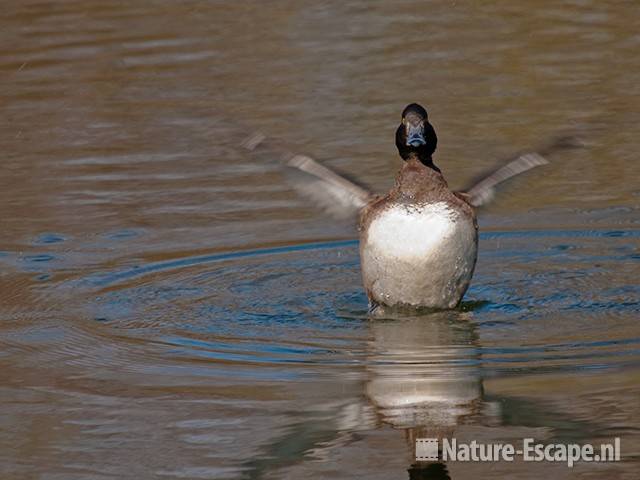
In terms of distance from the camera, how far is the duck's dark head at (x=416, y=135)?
9.17 metres

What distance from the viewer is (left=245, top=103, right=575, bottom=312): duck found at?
887cm

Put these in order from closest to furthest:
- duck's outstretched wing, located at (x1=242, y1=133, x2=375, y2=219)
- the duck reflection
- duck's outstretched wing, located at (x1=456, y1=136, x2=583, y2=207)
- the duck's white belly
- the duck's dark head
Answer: the duck reflection < the duck's white belly < the duck's dark head < duck's outstretched wing, located at (x1=456, y1=136, x2=583, y2=207) < duck's outstretched wing, located at (x1=242, y1=133, x2=375, y2=219)

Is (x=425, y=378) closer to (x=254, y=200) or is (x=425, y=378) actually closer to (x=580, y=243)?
(x=580, y=243)

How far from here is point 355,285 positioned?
10133 millimetres

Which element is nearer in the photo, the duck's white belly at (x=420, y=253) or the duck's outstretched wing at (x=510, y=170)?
the duck's white belly at (x=420, y=253)

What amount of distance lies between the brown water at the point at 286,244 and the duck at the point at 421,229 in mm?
191

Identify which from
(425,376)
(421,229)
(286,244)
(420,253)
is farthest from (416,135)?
(286,244)

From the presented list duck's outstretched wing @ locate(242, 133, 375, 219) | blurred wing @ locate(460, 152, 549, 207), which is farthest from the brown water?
blurred wing @ locate(460, 152, 549, 207)

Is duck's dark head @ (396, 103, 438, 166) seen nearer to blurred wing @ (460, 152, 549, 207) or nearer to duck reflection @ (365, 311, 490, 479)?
blurred wing @ (460, 152, 549, 207)

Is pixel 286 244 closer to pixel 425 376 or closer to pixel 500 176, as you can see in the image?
pixel 500 176

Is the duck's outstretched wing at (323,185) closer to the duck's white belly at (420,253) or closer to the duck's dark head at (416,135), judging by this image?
the duck's dark head at (416,135)

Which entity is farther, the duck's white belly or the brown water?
the duck's white belly

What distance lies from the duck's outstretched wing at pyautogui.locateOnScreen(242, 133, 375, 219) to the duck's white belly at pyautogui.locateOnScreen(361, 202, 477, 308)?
591mm

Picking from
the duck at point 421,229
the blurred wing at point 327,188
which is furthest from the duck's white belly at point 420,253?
the blurred wing at point 327,188
